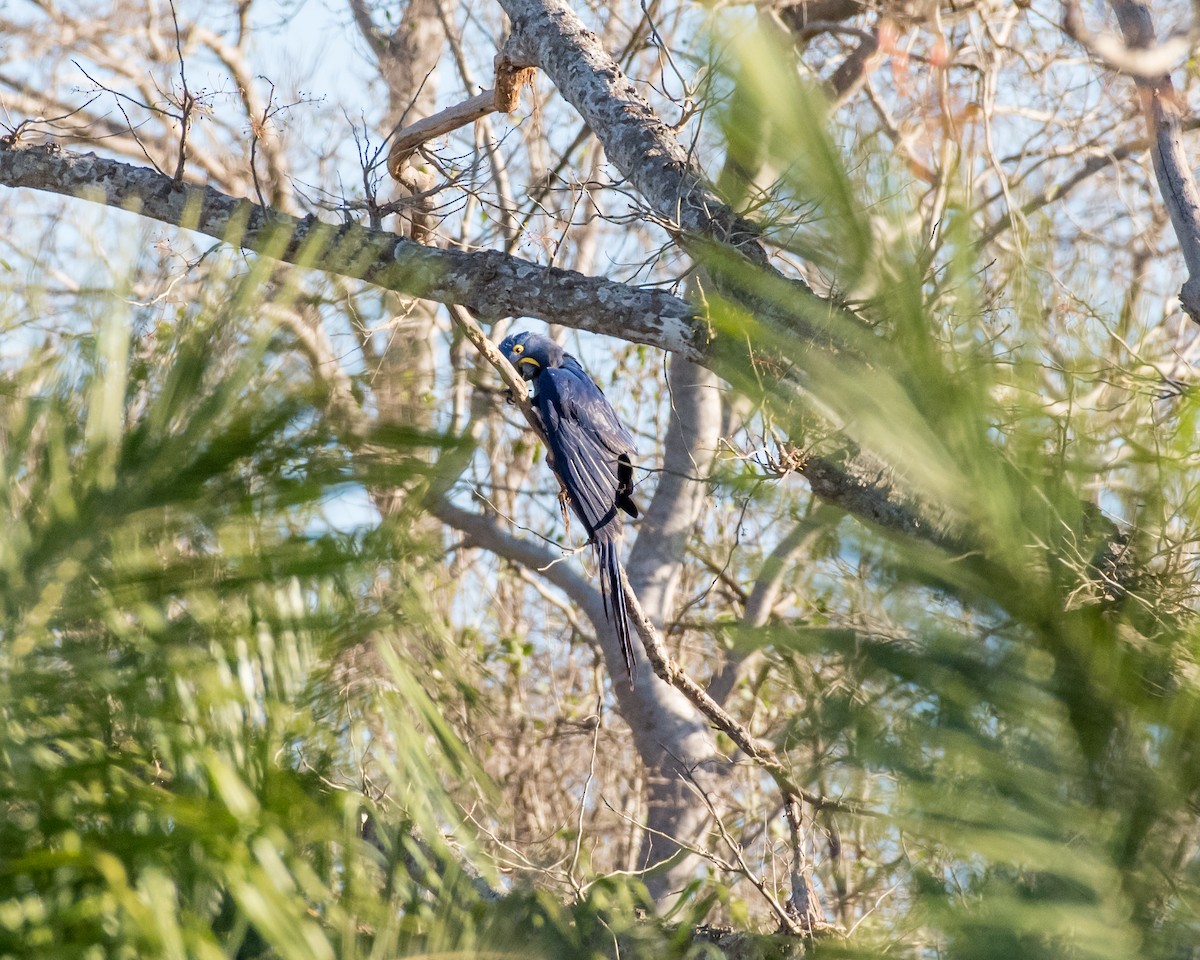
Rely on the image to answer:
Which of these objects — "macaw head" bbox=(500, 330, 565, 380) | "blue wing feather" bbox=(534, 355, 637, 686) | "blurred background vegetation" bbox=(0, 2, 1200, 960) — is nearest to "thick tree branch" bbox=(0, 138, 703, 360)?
"blue wing feather" bbox=(534, 355, 637, 686)

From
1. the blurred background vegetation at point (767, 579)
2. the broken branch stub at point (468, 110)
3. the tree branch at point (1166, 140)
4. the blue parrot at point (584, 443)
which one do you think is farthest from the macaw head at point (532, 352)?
the blurred background vegetation at point (767, 579)

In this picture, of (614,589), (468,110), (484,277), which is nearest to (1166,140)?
(484,277)

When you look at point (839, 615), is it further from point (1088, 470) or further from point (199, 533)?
point (199, 533)

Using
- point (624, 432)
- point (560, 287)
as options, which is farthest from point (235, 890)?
point (624, 432)

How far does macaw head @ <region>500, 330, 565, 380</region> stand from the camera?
4273mm

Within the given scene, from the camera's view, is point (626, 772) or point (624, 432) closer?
point (624, 432)

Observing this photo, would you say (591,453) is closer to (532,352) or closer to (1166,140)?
(532,352)

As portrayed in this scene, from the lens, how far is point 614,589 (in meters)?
3.39

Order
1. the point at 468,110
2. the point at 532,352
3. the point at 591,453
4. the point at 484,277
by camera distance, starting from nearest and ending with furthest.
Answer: the point at 484,277, the point at 468,110, the point at 591,453, the point at 532,352

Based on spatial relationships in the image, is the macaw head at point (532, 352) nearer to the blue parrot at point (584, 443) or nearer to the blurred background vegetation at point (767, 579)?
the blue parrot at point (584, 443)

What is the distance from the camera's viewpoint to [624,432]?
4.15 meters

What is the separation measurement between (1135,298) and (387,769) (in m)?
0.55

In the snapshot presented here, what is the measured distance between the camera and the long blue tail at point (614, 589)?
333 cm

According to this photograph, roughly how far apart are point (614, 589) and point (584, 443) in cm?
72
